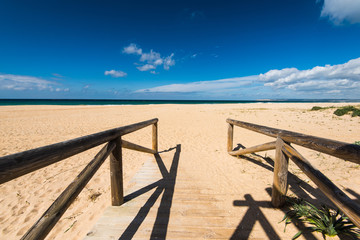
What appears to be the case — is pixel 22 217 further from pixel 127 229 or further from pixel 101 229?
pixel 127 229

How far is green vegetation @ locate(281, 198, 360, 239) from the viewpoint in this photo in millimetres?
2103

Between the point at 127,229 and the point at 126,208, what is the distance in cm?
45

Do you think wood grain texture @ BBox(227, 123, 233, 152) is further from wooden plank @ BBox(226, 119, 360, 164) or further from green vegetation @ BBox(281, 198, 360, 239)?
green vegetation @ BBox(281, 198, 360, 239)

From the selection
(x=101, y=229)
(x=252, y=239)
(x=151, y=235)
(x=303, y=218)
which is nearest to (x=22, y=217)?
(x=101, y=229)

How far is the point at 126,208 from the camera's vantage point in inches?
109

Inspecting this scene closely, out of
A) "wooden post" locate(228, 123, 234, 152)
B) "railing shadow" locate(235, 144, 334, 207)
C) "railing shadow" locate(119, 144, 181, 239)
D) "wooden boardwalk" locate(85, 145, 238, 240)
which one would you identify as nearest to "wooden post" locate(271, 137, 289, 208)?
"railing shadow" locate(235, 144, 334, 207)

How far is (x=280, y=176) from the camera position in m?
2.73

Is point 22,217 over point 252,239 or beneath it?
beneath

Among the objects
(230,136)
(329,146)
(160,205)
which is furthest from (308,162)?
(230,136)

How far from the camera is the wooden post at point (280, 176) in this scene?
106 inches

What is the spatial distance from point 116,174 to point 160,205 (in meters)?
0.99

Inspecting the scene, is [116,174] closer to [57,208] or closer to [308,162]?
[57,208]

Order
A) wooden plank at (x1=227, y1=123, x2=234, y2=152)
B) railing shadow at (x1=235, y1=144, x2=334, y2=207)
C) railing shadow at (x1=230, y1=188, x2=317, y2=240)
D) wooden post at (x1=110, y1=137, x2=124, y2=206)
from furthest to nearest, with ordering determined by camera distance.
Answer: wooden plank at (x1=227, y1=123, x2=234, y2=152) → railing shadow at (x1=235, y1=144, x2=334, y2=207) → wooden post at (x1=110, y1=137, x2=124, y2=206) → railing shadow at (x1=230, y1=188, x2=317, y2=240)

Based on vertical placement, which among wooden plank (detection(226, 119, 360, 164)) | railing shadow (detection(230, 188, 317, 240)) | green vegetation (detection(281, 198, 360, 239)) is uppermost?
wooden plank (detection(226, 119, 360, 164))
